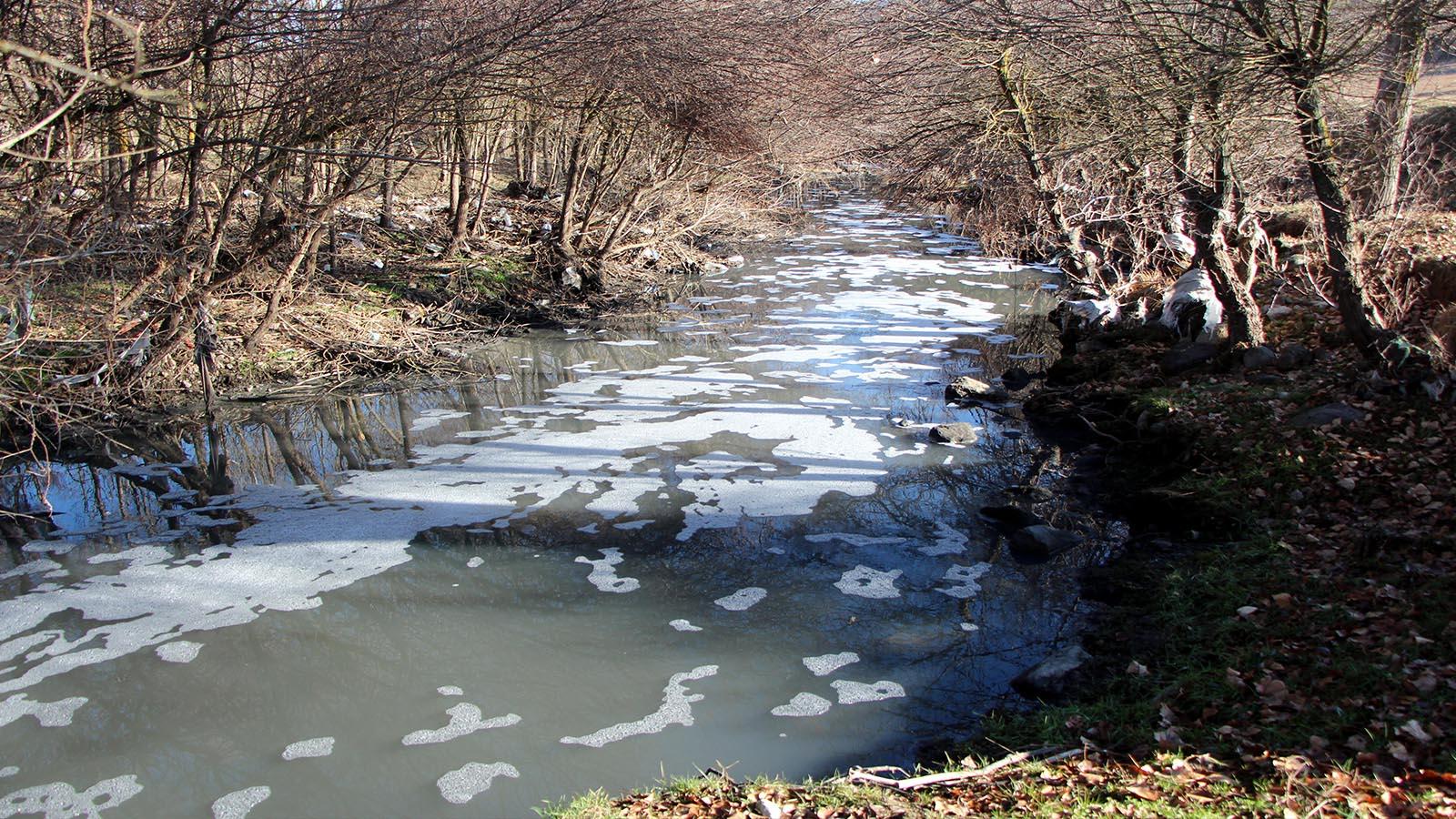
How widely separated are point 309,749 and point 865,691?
10.1ft

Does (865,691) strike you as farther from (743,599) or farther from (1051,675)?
(743,599)

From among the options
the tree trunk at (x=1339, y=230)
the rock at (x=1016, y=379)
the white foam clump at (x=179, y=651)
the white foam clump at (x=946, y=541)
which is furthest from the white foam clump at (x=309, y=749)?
the rock at (x=1016, y=379)

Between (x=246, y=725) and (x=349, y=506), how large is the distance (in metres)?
3.46

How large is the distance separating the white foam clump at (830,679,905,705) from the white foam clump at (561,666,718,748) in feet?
2.61

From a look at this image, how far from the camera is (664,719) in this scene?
5664 millimetres

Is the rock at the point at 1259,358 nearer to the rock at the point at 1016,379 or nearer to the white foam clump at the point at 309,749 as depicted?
the rock at the point at 1016,379

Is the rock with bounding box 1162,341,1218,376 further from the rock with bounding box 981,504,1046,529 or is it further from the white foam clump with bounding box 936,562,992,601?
the white foam clump with bounding box 936,562,992,601

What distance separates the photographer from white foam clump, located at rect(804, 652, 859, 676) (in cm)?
617

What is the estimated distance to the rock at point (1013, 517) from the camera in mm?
8352

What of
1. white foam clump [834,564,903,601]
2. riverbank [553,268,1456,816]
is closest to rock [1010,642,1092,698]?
riverbank [553,268,1456,816]

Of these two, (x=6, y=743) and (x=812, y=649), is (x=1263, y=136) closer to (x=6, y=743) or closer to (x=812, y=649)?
(x=812, y=649)

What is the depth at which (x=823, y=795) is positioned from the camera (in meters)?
4.62

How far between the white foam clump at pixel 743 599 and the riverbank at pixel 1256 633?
1980 millimetres

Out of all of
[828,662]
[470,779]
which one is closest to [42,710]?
[470,779]
